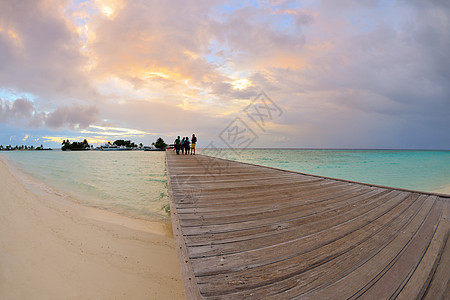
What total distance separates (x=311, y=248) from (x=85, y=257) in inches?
133

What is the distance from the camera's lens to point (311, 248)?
5.70 ft

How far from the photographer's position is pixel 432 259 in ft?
5.52

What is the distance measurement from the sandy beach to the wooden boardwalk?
97 cm

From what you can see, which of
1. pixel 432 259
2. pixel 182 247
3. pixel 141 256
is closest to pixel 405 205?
pixel 432 259

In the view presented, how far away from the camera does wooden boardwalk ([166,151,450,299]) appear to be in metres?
1.29

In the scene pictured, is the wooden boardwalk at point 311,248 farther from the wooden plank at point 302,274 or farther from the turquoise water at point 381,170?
the turquoise water at point 381,170

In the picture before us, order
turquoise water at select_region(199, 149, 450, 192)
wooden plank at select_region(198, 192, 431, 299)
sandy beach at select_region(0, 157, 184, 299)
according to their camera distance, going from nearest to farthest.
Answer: wooden plank at select_region(198, 192, 431, 299) → sandy beach at select_region(0, 157, 184, 299) → turquoise water at select_region(199, 149, 450, 192)

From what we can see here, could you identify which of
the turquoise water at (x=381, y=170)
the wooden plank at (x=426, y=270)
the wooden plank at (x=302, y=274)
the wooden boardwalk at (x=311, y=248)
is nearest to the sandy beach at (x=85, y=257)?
the wooden boardwalk at (x=311, y=248)

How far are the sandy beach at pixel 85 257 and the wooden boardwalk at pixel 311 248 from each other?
0.97 m

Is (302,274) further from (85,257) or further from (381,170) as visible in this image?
(381,170)

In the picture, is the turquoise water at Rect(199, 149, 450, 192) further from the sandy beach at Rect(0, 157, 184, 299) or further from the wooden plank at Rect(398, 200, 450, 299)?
the sandy beach at Rect(0, 157, 184, 299)

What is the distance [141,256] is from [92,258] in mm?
722

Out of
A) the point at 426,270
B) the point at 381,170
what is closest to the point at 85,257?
the point at 426,270

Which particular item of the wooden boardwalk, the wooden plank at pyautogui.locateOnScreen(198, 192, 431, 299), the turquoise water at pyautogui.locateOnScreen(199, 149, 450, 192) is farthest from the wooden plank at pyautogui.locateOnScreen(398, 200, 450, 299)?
the turquoise water at pyautogui.locateOnScreen(199, 149, 450, 192)
